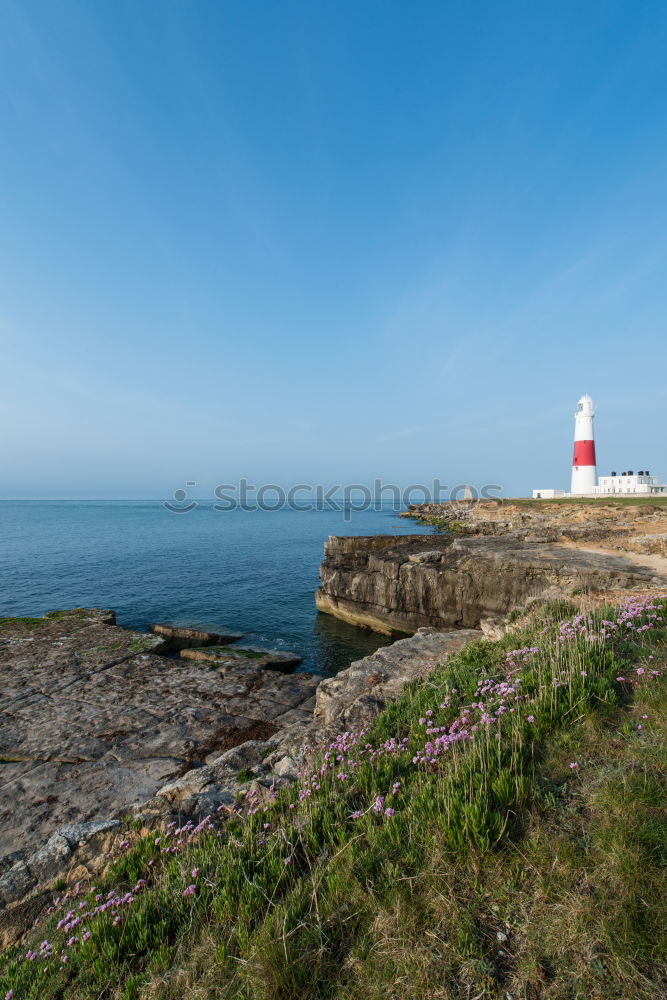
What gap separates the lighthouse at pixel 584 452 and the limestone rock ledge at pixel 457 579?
5758 centimetres

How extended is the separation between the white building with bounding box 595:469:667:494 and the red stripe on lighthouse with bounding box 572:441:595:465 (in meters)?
6.99

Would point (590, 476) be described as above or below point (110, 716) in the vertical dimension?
above

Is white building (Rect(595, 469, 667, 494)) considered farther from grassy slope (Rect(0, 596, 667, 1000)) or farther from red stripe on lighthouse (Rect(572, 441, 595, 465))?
grassy slope (Rect(0, 596, 667, 1000))

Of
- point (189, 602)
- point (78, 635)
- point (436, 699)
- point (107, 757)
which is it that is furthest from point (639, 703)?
point (189, 602)

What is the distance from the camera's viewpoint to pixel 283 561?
147 feet

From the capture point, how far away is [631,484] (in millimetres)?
78312

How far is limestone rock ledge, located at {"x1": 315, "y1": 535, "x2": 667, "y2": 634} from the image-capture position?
16.8 metres

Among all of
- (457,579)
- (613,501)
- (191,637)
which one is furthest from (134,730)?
(613,501)

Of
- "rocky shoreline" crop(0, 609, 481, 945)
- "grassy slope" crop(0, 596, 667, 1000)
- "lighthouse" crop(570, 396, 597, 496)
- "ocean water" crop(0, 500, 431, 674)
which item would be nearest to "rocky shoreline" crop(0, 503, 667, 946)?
"rocky shoreline" crop(0, 609, 481, 945)

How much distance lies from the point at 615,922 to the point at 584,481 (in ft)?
277

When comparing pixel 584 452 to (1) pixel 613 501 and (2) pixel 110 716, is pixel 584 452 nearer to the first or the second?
(1) pixel 613 501

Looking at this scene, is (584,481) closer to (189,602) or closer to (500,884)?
(189,602)

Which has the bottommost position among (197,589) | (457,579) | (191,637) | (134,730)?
(197,589)

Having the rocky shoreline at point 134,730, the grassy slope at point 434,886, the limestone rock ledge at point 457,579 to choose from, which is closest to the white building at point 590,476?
the limestone rock ledge at point 457,579
